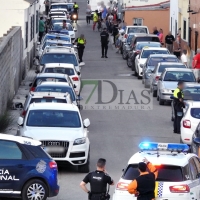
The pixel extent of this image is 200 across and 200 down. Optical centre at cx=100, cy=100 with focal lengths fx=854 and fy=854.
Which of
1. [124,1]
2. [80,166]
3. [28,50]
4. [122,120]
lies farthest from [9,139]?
[124,1]

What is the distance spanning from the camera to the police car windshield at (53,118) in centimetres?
2038

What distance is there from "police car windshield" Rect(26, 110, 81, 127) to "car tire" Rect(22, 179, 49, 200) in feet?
14.2

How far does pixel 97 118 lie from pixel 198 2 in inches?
765

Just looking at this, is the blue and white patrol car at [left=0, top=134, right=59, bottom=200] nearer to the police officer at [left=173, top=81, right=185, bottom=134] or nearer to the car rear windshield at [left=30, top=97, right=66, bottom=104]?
the car rear windshield at [left=30, top=97, right=66, bottom=104]

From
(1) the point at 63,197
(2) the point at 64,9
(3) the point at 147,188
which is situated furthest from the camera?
(2) the point at 64,9

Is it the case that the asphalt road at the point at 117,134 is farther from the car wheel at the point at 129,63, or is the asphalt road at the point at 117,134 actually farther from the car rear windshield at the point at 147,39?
the car rear windshield at the point at 147,39

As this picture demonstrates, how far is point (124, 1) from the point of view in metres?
66.1

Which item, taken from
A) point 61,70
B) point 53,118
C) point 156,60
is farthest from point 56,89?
point 156,60

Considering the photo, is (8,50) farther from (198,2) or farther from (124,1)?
(124,1)

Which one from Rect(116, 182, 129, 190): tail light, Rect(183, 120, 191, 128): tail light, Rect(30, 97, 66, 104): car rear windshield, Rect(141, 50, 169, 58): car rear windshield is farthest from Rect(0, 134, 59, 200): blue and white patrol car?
Rect(141, 50, 169, 58): car rear windshield

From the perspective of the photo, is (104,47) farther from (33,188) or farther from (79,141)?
(33,188)

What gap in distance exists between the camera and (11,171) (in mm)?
15836

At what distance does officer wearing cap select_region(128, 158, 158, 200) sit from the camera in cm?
1274

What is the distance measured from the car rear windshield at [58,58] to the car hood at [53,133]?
52.9 ft
